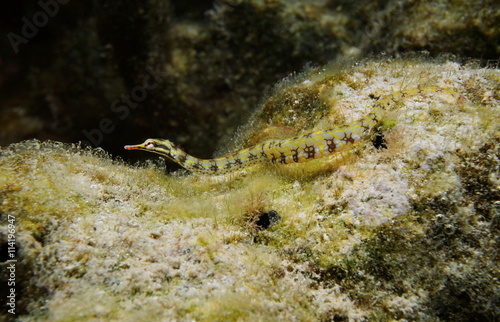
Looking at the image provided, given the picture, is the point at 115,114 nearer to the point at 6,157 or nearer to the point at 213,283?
the point at 6,157

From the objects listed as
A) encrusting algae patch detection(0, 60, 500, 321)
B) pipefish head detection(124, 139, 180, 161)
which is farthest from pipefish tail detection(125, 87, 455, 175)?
encrusting algae patch detection(0, 60, 500, 321)

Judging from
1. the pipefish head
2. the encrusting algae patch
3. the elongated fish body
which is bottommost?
the encrusting algae patch

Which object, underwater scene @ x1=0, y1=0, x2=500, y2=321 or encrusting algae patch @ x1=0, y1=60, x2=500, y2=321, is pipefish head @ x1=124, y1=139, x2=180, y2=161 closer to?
underwater scene @ x1=0, y1=0, x2=500, y2=321

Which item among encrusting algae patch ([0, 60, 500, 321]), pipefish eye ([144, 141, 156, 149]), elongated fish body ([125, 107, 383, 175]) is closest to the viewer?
encrusting algae patch ([0, 60, 500, 321])

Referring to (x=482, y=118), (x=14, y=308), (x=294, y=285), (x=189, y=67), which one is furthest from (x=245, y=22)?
(x=14, y=308)

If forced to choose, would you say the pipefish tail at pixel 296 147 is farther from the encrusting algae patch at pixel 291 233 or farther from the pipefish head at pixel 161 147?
the encrusting algae patch at pixel 291 233

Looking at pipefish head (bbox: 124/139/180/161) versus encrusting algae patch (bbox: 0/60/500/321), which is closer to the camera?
encrusting algae patch (bbox: 0/60/500/321)

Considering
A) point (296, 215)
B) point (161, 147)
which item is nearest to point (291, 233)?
point (296, 215)
